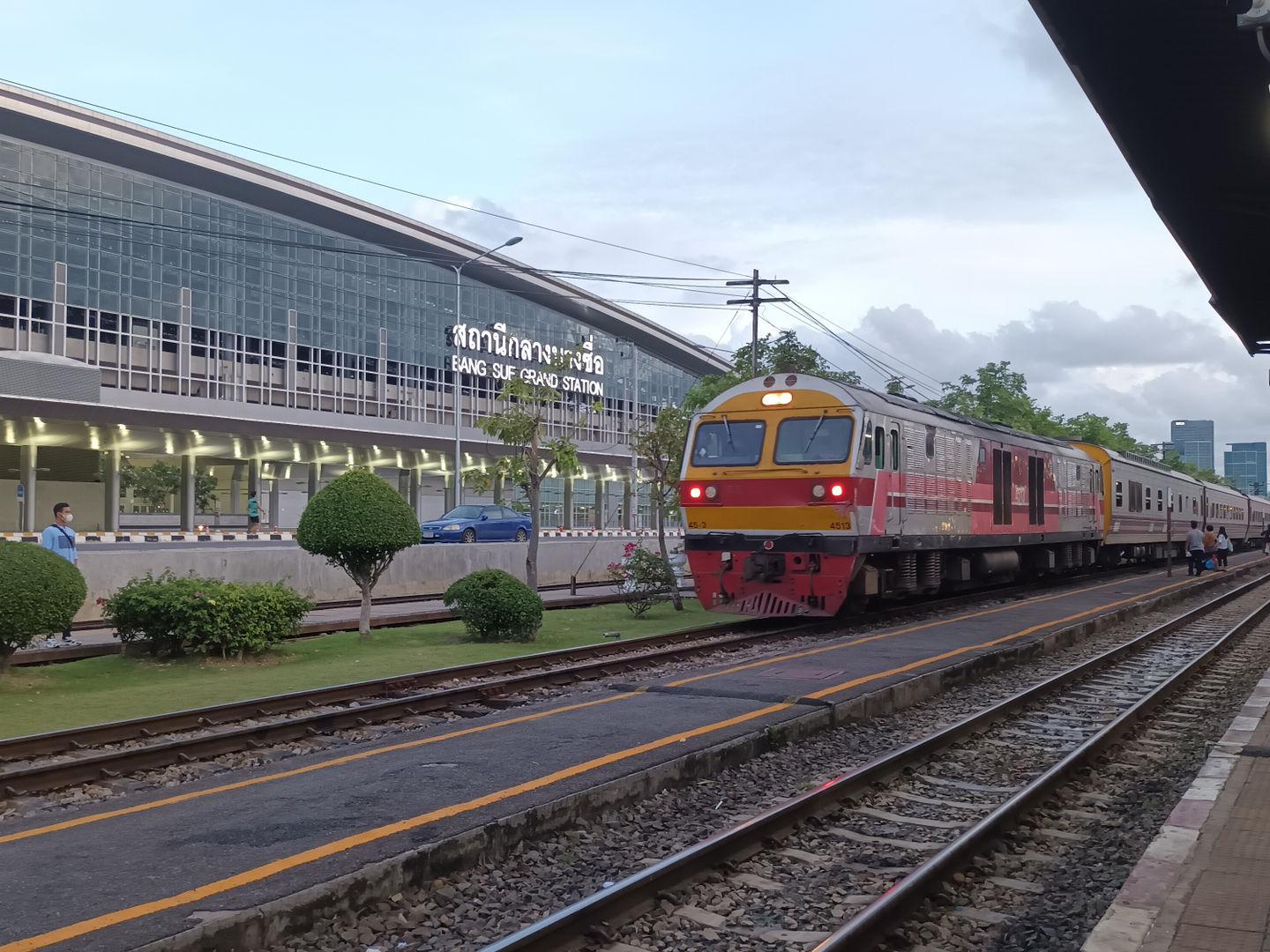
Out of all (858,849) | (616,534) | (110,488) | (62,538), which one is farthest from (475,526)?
(858,849)

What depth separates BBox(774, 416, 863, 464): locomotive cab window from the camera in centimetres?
1595

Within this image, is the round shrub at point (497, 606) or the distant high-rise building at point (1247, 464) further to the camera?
the distant high-rise building at point (1247, 464)

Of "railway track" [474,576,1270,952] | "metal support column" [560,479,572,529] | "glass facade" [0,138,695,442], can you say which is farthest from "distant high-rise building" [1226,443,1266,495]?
"railway track" [474,576,1270,952]

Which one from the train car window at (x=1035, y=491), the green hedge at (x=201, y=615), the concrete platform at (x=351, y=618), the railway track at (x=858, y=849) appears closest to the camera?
the railway track at (x=858, y=849)

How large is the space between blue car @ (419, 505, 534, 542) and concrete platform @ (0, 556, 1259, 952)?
2546cm

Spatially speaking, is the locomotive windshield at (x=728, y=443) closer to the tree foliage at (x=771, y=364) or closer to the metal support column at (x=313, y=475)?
the tree foliage at (x=771, y=364)

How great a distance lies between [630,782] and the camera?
23.7 ft

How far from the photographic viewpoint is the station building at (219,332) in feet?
148

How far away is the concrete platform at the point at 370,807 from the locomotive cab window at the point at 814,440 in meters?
4.86

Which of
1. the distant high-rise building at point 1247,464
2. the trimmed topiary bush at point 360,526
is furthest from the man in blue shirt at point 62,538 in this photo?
the distant high-rise building at point 1247,464

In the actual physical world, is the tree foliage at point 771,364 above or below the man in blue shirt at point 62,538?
above

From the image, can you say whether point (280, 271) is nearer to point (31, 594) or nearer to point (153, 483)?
point (153, 483)

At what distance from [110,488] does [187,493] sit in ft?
10.2

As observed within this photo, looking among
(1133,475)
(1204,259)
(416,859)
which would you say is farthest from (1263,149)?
(1133,475)
